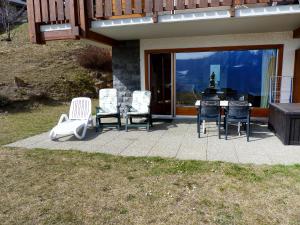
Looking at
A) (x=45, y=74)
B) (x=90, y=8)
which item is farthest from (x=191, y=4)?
(x=45, y=74)

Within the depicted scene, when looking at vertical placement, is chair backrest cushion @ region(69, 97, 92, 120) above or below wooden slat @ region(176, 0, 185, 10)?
below

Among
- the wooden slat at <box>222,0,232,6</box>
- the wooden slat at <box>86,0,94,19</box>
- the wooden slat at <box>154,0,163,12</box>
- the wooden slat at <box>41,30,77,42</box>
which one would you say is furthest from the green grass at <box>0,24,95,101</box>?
the wooden slat at <box>222,0,232,6</box>

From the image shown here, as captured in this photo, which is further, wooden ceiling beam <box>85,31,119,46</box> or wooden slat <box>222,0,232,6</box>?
wooden ceiling beam <box>85,31,119,46</box>

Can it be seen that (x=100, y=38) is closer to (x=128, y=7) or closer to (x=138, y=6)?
(x=128, y=7)

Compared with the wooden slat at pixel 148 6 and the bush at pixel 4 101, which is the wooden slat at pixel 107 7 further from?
the bush at pixel 4 101

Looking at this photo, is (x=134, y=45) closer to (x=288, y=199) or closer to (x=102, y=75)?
(x=288, y=199)

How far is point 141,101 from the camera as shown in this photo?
722cm

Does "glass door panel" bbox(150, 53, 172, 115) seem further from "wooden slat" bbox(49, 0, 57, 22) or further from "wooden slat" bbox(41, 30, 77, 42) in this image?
"wooden slat" bbox(49, 0, 57, 22)

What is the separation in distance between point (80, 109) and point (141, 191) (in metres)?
Answer: 4.06

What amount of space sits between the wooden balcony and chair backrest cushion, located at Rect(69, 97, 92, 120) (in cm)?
173

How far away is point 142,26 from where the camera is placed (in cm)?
600

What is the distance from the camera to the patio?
4.62 meters

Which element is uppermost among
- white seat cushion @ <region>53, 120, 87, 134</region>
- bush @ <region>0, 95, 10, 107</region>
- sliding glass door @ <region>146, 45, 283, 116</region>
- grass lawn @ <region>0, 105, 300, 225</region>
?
sliding glass door @ <region>146, 45, 283, 116</region>

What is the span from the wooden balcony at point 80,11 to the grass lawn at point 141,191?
116 inches
